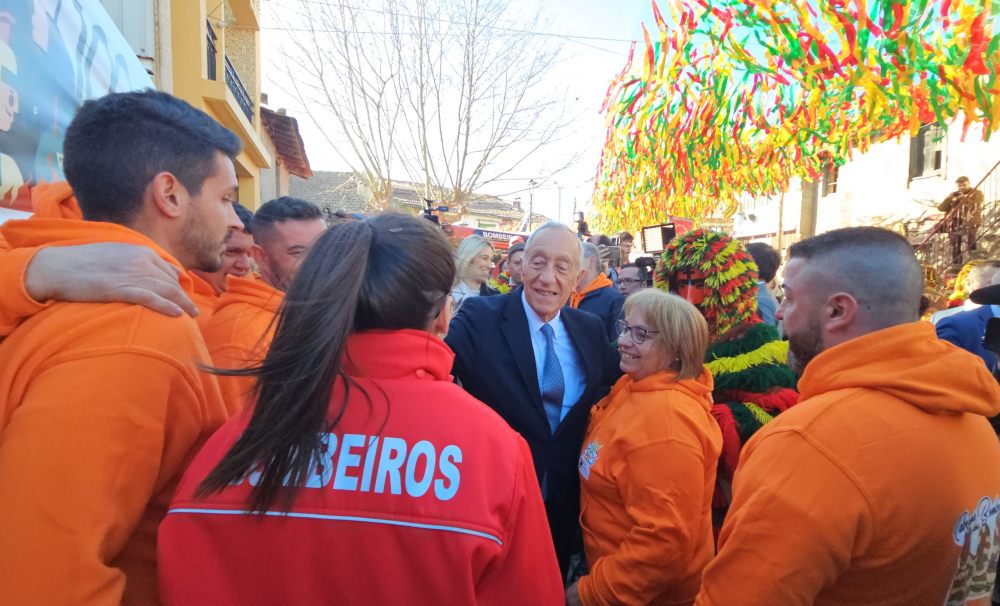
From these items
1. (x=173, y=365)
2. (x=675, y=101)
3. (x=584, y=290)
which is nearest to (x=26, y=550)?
(x=173, y=365)

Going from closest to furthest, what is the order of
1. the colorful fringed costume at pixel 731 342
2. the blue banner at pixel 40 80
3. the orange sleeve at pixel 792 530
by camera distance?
the orange sleeve at pixel 792 530
the blue banner at pixel 40 80
the colorful fringed costume at pixel 731 342

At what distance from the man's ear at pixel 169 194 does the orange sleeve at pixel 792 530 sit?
1.57 meters

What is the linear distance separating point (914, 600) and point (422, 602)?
120 cm

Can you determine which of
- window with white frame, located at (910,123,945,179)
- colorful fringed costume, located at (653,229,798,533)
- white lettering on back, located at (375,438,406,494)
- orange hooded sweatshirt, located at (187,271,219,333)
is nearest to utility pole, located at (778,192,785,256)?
window with white frame, located at (910,123,945,179)

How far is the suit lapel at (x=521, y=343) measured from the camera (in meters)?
2.46

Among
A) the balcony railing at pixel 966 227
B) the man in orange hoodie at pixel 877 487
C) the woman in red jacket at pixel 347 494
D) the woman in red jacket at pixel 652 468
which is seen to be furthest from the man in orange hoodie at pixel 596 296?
the balcony railing at pixel 966 227

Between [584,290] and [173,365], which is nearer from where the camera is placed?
[173,365]

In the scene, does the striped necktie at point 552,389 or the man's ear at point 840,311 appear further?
the striped necktie at point 552,389

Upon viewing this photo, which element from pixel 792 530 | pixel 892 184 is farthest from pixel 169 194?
pixel 892 184

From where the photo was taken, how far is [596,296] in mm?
4660

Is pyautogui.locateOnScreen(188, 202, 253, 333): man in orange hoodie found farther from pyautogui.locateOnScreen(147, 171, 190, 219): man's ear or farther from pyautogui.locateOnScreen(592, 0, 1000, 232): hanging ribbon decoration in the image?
pyautogui.locateOnScreen(592, 0, 1000, 232): hanging ribbon decoration

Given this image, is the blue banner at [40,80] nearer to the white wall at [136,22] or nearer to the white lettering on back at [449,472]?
the white lettering on back at [449,472]

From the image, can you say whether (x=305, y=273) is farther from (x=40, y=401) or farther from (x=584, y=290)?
(x=584, y=290)

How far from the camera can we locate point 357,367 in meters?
1.17
